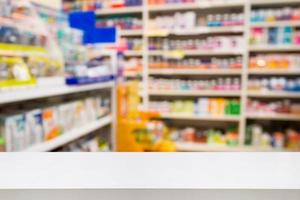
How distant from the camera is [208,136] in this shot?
3.89m

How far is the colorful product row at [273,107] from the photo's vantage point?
3.56 m

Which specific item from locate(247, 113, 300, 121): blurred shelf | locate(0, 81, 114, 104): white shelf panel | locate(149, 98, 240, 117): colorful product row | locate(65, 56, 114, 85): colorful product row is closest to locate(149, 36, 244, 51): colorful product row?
locate(149, 98, 240, 117): colorful product row

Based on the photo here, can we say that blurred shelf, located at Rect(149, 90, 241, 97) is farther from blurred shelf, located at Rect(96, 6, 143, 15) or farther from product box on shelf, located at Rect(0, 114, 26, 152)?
product box on shelf, located at Rect(0, 114, 26, 152)

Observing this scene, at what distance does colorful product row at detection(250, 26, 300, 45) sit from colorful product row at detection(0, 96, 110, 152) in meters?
2.39

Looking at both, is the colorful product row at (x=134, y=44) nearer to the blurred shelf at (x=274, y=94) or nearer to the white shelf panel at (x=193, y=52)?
the white shelf panel at (x=193, y=52)

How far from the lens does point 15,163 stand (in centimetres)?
48

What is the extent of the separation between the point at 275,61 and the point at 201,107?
1103mm

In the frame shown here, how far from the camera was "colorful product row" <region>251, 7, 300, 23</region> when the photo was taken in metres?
3.44

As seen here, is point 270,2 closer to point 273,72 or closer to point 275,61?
point 275,61

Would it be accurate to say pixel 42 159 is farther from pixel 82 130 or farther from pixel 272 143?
pixel 272 143

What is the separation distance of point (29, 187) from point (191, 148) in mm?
3519

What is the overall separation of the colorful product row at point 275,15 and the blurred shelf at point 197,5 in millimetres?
238

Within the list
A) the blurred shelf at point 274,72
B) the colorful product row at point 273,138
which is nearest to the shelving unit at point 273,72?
the blurred shelf at point 274,72

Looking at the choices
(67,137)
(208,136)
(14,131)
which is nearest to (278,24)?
(208,136)
